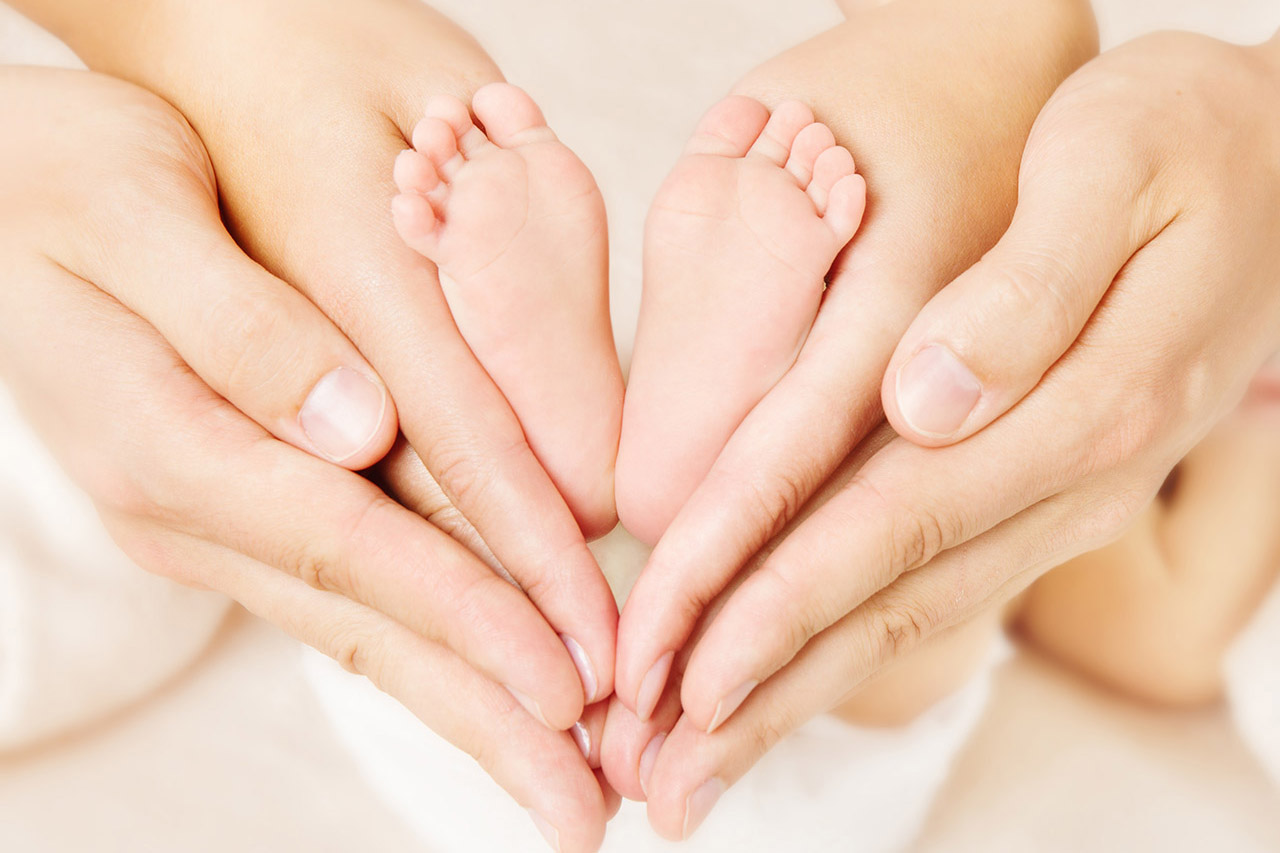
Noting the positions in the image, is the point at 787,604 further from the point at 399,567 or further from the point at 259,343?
the point at 259,343

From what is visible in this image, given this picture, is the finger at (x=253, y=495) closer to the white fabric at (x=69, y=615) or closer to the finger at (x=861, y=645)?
the finger at (x=861, y=645)

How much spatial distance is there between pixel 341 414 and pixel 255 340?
0.21 feet

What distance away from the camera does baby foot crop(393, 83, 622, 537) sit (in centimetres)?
64

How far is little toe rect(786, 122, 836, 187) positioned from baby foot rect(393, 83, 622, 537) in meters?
0.13

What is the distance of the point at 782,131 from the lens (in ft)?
2.32

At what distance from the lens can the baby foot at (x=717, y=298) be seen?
0.66 meters

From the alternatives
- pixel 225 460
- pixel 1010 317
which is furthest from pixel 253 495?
pixel 1010 317

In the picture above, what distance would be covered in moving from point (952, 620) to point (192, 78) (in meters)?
0.68

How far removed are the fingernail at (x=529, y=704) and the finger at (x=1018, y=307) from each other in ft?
0.87

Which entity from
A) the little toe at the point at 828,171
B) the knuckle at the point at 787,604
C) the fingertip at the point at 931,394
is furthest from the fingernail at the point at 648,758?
the little toe at the point at 828,171

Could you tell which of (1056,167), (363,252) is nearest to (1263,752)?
(1056,167)

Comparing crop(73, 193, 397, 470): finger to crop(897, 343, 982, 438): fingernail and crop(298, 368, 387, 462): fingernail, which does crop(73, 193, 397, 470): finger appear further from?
crop(897, 343, 982, 438): fingernail

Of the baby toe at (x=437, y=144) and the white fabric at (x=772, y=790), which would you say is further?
the white fabric at (x=772, y=790)

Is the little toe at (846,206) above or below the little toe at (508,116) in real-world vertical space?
above
